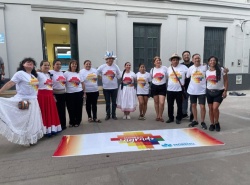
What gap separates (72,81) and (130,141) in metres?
2.09

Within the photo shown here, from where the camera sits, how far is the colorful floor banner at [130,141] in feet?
12.3

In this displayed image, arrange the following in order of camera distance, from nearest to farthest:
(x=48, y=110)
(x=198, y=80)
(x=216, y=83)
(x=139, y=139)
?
(x=139, y=139) < (x=48, y=110) < (x=216, y=83) < (x=198, y=80)

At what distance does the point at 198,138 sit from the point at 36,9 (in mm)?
7797

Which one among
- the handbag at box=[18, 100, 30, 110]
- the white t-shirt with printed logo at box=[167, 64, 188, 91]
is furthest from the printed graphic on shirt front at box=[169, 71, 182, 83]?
the handbag at box=[18, 100, 30, 110]

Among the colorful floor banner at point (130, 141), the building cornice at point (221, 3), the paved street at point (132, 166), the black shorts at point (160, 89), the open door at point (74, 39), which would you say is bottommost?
the paved street at point (132, 166)

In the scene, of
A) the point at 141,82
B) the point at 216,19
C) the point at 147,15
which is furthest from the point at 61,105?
the point at 216,19

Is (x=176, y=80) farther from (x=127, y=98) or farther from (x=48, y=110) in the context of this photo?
(x=48, y=110)

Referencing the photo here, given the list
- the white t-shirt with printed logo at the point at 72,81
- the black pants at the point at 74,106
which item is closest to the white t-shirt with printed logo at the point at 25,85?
the white t-shirt with printed logo at the point at 72,81

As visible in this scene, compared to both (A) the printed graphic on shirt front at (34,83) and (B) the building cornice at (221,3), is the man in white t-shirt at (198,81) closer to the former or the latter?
(A) the printed graphic on shirt front at (34,83)

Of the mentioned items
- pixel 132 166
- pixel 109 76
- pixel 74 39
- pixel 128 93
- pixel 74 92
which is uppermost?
pixel 74 39

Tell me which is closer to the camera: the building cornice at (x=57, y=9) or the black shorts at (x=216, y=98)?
the black shorts at (x=216, y=98)

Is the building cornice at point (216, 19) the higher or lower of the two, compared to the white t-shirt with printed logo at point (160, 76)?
higher

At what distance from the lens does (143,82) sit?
221 inches

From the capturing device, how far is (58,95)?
4820 millimetres
